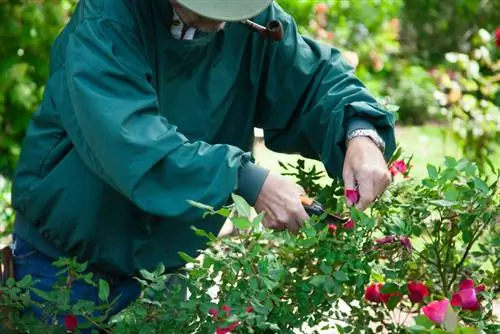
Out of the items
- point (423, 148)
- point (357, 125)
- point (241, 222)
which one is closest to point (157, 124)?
point (241, 222)

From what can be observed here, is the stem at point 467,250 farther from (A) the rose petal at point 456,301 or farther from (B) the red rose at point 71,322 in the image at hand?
(B) the red rose at point 71,322

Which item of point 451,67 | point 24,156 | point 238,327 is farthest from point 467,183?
point 451,67

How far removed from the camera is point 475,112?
6875 mm

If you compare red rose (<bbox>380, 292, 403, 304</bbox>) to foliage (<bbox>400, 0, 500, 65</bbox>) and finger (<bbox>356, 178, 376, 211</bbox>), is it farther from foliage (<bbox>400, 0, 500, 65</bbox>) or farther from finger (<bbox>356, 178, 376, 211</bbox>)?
foliage (<bbox>400, 0, 500, 65</bbox>)

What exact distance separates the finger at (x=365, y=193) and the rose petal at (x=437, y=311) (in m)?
0.40

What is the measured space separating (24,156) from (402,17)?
31.2 ft

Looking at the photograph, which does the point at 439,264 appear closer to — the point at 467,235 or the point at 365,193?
the point at 467,235

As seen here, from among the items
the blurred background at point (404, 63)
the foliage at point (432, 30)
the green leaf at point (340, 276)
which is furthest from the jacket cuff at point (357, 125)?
the foliage at point (432, 30)

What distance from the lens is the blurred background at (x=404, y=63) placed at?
6168 mm

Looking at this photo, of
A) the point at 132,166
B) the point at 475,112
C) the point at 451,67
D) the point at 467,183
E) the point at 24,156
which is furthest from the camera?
the point at 451,67

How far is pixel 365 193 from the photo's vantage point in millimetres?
2760

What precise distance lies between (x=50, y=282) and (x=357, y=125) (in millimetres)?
1033

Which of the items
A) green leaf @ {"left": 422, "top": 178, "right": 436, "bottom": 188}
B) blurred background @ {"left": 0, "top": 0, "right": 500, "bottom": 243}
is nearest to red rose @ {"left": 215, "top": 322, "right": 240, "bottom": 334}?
green leaf @ {"left": 422, "top": 178, "right": 436, "bottom": 188}

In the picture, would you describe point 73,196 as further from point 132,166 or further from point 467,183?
point 467,183
